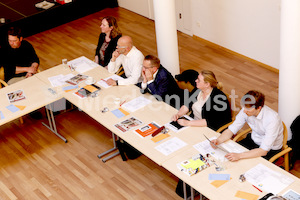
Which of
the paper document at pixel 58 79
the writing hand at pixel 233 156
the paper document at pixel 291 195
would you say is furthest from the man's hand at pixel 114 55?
the paper document at pixel 291 195

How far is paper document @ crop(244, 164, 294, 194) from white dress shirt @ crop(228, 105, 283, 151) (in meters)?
0.37

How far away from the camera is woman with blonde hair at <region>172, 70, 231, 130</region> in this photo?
5.62 meters

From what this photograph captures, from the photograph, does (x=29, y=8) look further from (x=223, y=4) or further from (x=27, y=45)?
(x=223, y=4)

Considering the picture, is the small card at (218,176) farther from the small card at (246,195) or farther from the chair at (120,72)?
the chair at (120,72)

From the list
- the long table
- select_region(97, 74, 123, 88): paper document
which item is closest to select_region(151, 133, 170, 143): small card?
the long table

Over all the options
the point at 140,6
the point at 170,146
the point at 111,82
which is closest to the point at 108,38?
the point at 111,82

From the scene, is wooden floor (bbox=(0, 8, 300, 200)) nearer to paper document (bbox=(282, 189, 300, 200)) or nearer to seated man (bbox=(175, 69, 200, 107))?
seated man (bbox=(175, 69, 200, 107))

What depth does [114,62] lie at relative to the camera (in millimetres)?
7117

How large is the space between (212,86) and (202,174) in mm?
1255

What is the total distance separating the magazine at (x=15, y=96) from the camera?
6.69 m

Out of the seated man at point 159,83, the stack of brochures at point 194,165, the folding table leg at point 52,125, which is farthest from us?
the folding table leg at point 52,125

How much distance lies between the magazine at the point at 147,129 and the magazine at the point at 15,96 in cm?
202

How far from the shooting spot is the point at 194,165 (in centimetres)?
499

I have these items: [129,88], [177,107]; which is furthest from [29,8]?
[177,107]
